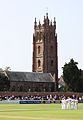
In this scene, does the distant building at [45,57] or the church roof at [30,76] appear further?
the distant building at [45,57]

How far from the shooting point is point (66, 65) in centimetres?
14588

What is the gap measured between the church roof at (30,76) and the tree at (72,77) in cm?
1873

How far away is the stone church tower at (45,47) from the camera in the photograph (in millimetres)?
174238

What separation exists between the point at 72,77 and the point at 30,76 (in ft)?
73.5

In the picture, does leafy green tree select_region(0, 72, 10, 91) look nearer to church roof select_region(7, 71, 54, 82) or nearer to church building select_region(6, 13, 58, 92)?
church roof select_region(7, 71, 54, 82)

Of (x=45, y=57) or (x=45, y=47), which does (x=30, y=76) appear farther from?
(x=45, y=47)

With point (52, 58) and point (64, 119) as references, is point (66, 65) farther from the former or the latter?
point (64, 119)

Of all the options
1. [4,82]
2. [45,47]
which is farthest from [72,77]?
[45,47]

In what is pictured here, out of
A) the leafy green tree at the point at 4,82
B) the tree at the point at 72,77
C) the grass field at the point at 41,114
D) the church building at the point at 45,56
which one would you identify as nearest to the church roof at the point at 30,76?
the church building at the point at 45,56

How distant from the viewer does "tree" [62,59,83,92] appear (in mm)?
142500

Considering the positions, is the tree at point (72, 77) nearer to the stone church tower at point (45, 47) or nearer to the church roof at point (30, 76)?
the church roof at point (30, 76)

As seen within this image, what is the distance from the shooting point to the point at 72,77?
143375 millimetres

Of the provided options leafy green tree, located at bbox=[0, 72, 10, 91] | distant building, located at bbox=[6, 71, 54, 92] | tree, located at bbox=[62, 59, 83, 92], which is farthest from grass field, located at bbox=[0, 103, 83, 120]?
distant building, located at bbox=[6, 71, 54, 92]

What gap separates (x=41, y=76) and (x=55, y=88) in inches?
257
